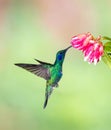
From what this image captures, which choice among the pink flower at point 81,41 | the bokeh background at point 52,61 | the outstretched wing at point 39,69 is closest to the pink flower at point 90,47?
the pink flower at point 81,41

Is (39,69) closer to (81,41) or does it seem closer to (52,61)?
(81,41)

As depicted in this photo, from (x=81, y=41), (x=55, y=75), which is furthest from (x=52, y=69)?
(x=81, y=41)

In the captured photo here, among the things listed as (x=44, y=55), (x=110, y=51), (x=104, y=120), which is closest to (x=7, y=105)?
(x=44, y=55)

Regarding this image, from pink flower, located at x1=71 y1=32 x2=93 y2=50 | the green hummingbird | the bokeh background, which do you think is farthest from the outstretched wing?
the bokeh background

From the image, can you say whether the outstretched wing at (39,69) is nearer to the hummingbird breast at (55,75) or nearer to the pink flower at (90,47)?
the hummingbird breast at (55,75)

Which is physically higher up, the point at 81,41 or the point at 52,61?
the point at 81,41

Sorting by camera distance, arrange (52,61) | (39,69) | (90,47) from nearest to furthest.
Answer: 1. (90,47)
2. (39,69)
3. (52,61)

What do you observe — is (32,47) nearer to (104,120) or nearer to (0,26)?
(0,26)

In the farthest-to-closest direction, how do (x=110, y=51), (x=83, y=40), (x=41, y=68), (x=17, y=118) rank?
(x=17, y=118) → (x=41, y=68) → (x=110, y=51) → (x=83, y=40)
